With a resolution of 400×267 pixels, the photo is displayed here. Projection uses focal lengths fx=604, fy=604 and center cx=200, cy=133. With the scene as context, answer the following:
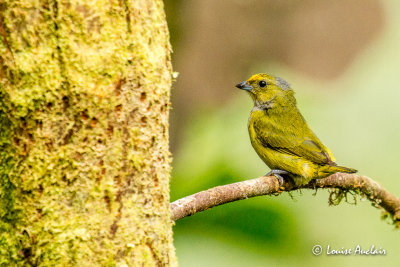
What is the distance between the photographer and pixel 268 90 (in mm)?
4156

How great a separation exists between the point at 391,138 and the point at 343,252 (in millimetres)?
895

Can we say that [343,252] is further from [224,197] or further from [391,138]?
[224,197]

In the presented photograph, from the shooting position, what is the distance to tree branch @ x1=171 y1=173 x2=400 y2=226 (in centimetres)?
214

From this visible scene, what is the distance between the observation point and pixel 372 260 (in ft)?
13.4

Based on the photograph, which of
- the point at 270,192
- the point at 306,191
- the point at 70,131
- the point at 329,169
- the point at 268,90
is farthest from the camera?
the point at 268,90

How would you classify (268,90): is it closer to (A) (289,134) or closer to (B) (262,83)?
(B) (262,83)

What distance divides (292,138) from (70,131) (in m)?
2.32

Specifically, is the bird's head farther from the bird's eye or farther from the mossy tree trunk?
the mossy tree trunk

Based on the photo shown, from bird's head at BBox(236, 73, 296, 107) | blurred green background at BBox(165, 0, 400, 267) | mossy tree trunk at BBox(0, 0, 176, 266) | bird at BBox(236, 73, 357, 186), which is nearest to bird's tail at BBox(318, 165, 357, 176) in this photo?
bird at BBox(236, 73, 357, 186)

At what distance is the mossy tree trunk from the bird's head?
2466 millimetres

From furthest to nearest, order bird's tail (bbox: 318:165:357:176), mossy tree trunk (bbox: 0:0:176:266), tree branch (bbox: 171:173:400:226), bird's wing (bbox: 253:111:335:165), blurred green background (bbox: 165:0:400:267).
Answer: blurred green background (bbox: 165:0:400:267), bird's wing (bbox: 253:111:335:165), bird's tail (bbox: 318:165:357:176), tree branch (bbox: 171:173:400:226), mossy tree trunk (bbox: 0:0:176:266)

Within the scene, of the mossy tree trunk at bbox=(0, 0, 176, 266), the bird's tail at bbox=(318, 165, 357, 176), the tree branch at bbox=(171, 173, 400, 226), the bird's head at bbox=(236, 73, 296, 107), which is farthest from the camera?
the bird's head at bbox=(236, 73, 296, 107)

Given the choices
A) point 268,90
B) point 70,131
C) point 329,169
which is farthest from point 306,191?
point 70,131

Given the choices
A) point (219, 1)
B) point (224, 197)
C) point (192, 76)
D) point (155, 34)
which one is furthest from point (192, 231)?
point (219, 1)
